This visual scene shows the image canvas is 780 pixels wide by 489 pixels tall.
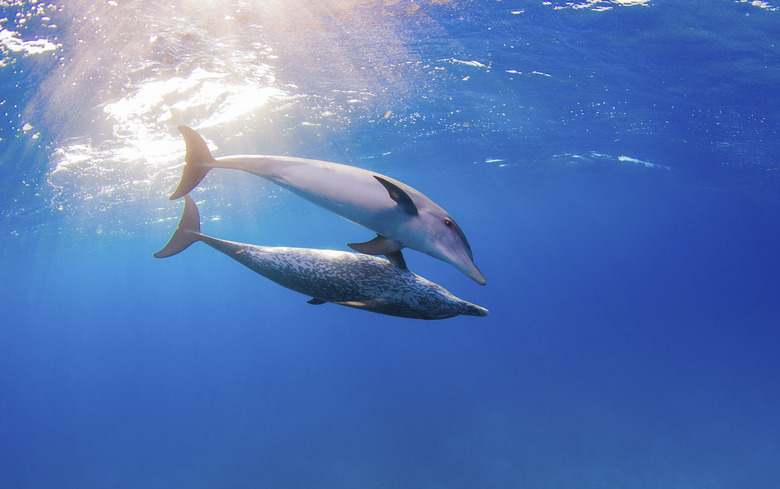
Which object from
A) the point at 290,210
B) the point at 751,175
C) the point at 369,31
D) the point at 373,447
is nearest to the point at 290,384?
the point at 290,210

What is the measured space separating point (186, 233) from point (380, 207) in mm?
1349

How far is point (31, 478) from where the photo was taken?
2702 centimetres

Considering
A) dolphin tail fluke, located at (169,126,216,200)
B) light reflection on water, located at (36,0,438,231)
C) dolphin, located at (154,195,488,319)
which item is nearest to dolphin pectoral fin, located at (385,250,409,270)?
dolphin, located at (154,195,488,319)

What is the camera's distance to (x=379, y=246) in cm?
171

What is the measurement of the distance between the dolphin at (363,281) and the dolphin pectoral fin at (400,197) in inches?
13.2

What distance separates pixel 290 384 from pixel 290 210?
18026 millimetres

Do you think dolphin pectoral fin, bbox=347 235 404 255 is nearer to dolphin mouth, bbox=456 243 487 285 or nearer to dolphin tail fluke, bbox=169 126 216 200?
dolphin mouth, bbox=456 243 487 285

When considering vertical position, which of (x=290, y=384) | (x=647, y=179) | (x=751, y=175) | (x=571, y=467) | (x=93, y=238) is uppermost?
(x=751, y=175)

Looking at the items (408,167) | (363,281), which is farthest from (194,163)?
(408,167)

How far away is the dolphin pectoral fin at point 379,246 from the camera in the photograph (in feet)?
5.52

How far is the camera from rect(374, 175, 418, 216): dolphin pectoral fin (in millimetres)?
1413

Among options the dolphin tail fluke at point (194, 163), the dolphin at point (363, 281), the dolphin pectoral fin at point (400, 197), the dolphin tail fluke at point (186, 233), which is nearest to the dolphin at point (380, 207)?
the dolphin pectoral fin at point (400, 197)

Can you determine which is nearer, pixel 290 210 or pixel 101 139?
pixel 101 139

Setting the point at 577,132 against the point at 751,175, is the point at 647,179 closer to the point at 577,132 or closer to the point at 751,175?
the point at 751,175
